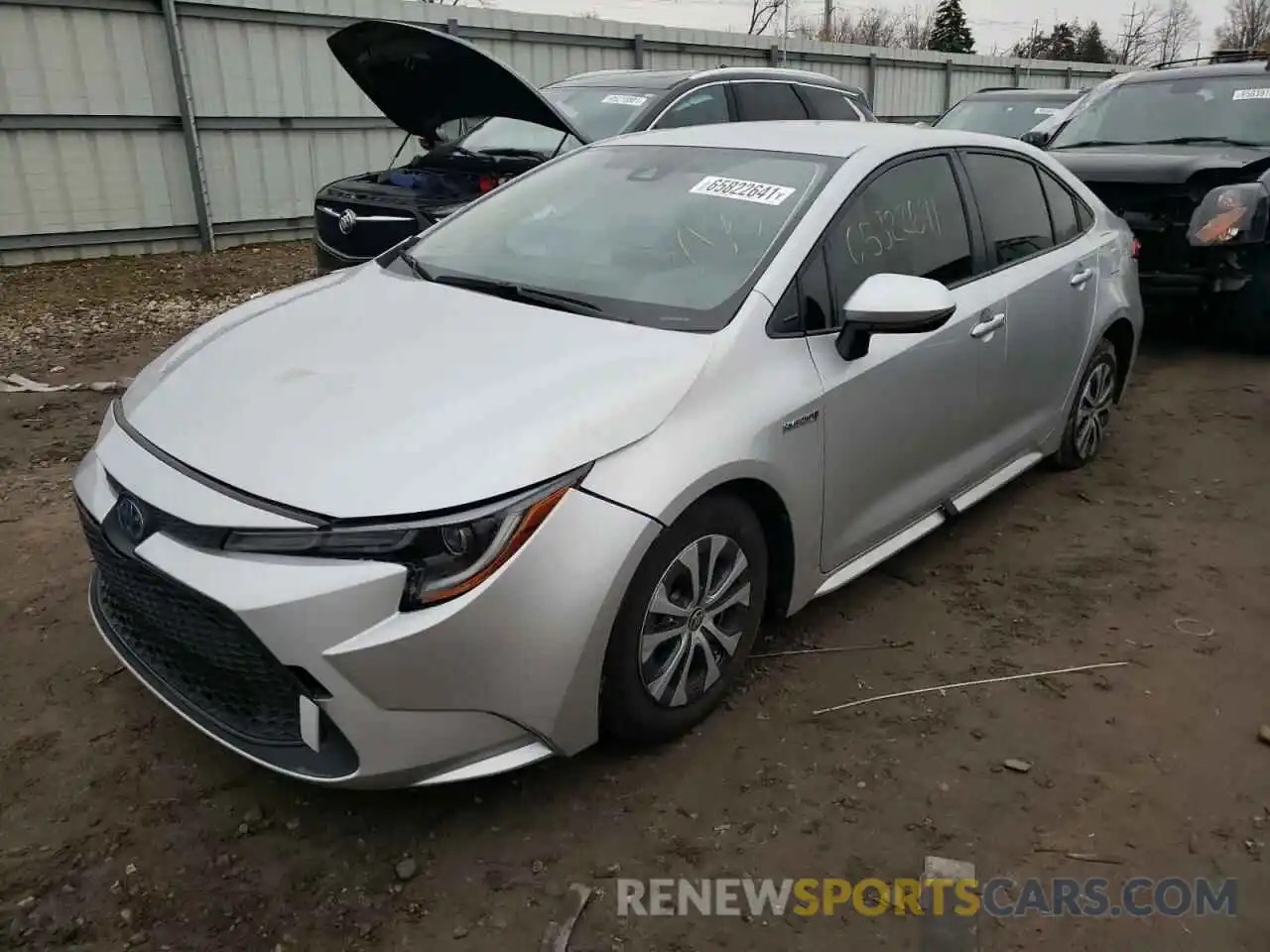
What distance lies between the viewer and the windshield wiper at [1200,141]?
6661mm

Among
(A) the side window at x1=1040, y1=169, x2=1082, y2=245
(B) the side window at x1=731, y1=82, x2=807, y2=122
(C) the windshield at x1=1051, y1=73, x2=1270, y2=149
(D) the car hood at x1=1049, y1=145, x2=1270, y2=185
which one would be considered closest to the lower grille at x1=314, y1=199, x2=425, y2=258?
(B) the side window at x1=731, y1=82, x2=807, y2=122

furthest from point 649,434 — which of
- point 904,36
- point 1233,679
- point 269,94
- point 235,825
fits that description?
point 904,36

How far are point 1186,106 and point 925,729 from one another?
6.29 meters

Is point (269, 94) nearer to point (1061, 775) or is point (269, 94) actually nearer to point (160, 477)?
point (160, 477)

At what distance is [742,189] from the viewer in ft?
10.6

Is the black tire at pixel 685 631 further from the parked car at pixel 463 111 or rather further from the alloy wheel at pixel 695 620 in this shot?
the parked car at pixel 463 111

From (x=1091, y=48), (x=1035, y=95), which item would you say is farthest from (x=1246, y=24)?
(x=1035, y=95)

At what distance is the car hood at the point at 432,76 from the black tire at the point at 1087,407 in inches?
125

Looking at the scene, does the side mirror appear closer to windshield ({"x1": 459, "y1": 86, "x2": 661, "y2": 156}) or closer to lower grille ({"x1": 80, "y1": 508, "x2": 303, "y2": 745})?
lower grille ({"x1": 80, "y1": 508, "x2": 303, "y2": 745})

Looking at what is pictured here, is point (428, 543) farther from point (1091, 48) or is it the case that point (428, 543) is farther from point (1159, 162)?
point (1091, 48)

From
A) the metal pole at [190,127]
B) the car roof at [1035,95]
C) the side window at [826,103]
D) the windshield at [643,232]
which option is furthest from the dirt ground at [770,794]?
the car roof at [1035,95]

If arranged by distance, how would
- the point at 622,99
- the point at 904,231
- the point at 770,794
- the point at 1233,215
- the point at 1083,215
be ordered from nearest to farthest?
the point at 770,794
the point at 904,231
the point at 1083,215
the point at 1233,215
the point at 622,99

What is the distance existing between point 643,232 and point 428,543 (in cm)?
150

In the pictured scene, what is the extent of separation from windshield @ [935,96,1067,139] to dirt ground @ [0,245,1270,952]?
7.65 meters
